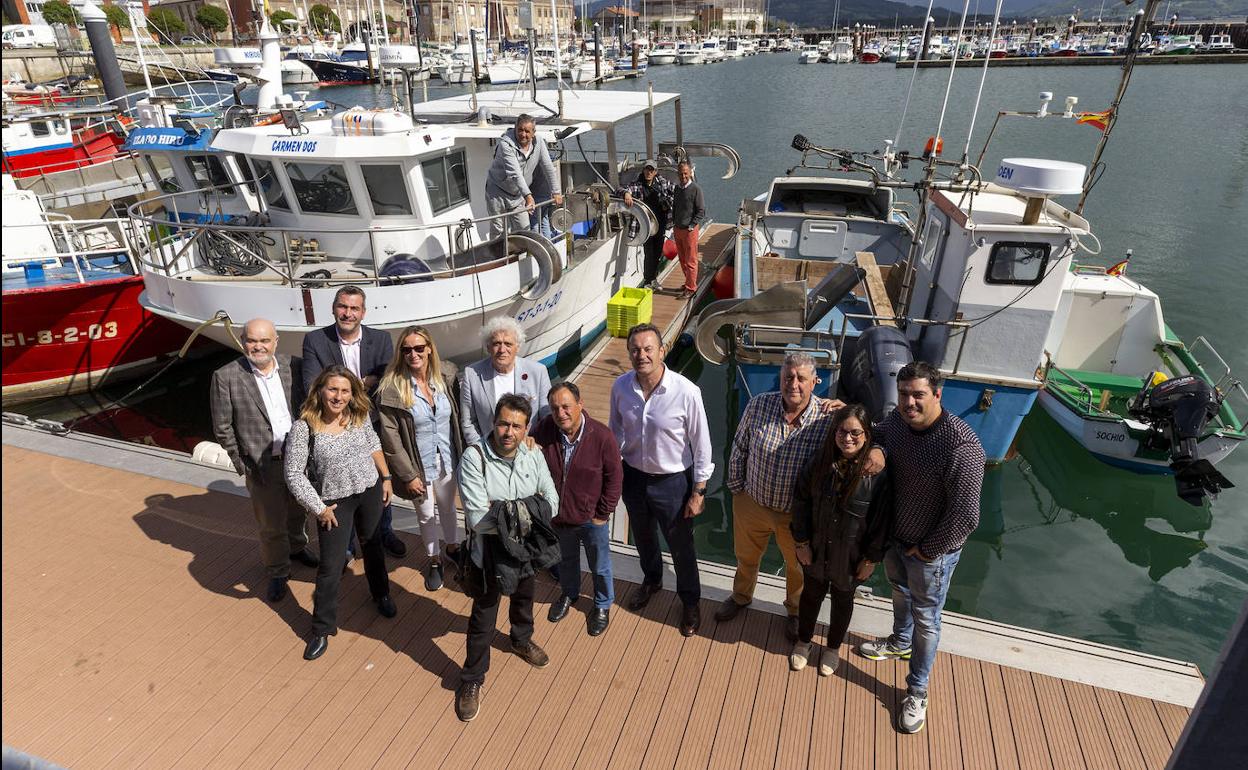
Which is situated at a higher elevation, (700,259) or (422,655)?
(422,655)

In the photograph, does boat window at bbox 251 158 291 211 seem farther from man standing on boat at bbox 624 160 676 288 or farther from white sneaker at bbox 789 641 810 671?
white sneaker at bbox 789 641 810 671

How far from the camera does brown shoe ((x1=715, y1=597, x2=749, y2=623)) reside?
427 cm

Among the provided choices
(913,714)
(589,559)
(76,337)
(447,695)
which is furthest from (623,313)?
(76,337)

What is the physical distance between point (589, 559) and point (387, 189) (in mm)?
5834

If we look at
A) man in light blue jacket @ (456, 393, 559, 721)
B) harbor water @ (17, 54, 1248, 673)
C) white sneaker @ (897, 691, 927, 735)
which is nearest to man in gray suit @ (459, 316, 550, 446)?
man in light blue jacket @ (456, 393, 559, 721)

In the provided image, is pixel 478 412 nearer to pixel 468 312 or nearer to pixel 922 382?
pixel 922 382

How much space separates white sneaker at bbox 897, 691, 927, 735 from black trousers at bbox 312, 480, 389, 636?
294 cm

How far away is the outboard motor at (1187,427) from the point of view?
671cm

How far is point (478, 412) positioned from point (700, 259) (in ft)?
32.5

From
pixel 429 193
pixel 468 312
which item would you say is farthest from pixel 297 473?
pixel 429 193

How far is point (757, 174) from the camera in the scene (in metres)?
24.6

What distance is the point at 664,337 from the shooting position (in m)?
9.59

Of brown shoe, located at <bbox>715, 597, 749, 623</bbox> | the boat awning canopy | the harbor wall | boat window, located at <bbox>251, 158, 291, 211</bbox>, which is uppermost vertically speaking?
the boat awning canopy

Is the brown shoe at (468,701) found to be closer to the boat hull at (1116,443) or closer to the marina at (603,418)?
the marina at (603,418)
